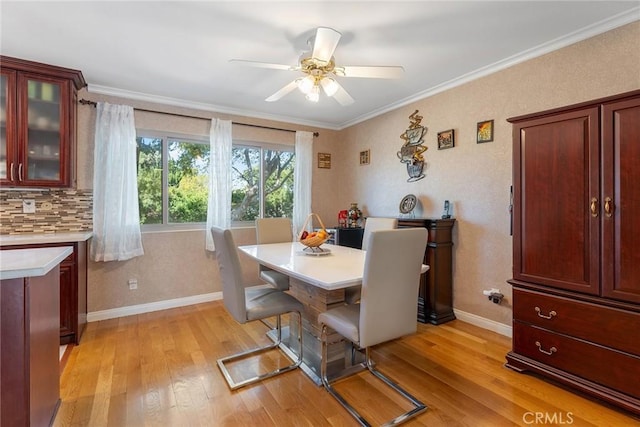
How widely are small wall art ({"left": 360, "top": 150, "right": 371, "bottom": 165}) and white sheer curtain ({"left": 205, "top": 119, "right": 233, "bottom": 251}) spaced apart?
1802 mm

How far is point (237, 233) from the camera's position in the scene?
156 inches

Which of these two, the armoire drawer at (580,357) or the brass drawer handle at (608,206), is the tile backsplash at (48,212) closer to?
the armoire drawer at (580,357)

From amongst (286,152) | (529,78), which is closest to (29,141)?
(286,152)

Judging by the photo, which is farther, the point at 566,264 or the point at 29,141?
the point at 29,141

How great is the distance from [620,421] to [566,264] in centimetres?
84

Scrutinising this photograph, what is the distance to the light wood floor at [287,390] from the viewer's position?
5.49ft

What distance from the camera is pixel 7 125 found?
2.52m

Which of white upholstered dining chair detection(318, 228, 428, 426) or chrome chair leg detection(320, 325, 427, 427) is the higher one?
white upholstered dining chair detection(318, 228, 428, 426)

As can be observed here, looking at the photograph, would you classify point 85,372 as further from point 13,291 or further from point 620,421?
point 620,421

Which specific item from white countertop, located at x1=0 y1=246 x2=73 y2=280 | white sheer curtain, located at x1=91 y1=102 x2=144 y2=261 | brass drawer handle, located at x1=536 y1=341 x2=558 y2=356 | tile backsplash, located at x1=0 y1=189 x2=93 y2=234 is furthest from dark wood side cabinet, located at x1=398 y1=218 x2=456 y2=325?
tile backsplash, located at x1=0 y1=189 x2=93 y2=234

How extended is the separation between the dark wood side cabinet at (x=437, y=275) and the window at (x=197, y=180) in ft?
6.64

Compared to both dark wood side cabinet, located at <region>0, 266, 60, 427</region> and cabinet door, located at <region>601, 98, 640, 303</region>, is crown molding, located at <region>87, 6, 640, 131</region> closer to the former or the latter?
cabinet door, located at <region>601, 98, 640, 303</region>

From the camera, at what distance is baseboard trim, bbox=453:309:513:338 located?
267 centimetres

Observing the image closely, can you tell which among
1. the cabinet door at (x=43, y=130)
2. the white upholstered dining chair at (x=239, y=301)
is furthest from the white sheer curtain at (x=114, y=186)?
the white upholstered dining chair at (x=239, y=301)
